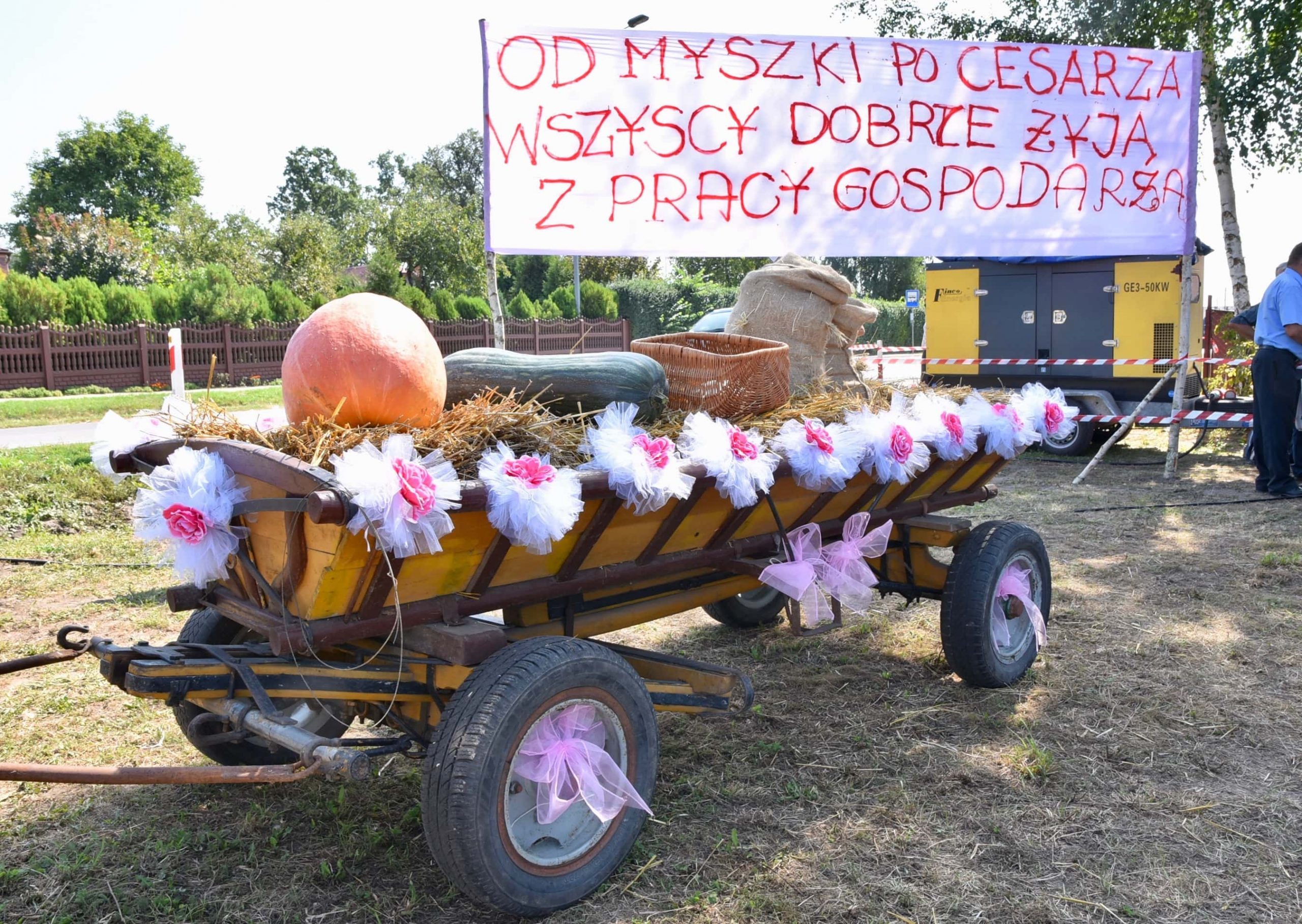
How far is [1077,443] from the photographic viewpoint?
1104cm

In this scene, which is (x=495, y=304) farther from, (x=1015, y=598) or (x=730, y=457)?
(x=730, y=457)

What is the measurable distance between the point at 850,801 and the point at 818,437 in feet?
4.11

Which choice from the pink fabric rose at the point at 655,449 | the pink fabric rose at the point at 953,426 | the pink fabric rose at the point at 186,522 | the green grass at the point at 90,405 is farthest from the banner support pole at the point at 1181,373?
the green grass at the point at 90,405

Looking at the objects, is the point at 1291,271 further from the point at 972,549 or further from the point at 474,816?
the point at 474,816

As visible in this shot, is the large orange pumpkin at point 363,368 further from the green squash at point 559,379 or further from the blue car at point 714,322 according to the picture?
the blue car at point 714,322

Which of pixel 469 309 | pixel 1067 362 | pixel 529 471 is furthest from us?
pixel 469 309

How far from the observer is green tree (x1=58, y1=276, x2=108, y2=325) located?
928 inches

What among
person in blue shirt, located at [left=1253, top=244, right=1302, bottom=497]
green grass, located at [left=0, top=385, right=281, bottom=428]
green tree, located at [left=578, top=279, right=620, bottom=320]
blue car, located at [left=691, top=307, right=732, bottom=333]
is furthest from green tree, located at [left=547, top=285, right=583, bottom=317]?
person in blue shirt, located at [left=1253, top=244, right=1302, bottom=497]

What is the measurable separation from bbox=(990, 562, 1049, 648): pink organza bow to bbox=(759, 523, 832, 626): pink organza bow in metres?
0.95

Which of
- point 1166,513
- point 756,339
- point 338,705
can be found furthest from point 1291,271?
point 338,705

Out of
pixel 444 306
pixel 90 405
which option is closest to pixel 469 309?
pixel 444 306

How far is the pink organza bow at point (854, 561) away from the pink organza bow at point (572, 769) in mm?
1217

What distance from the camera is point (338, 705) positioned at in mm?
3064

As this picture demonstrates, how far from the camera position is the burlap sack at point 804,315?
13.5ft
